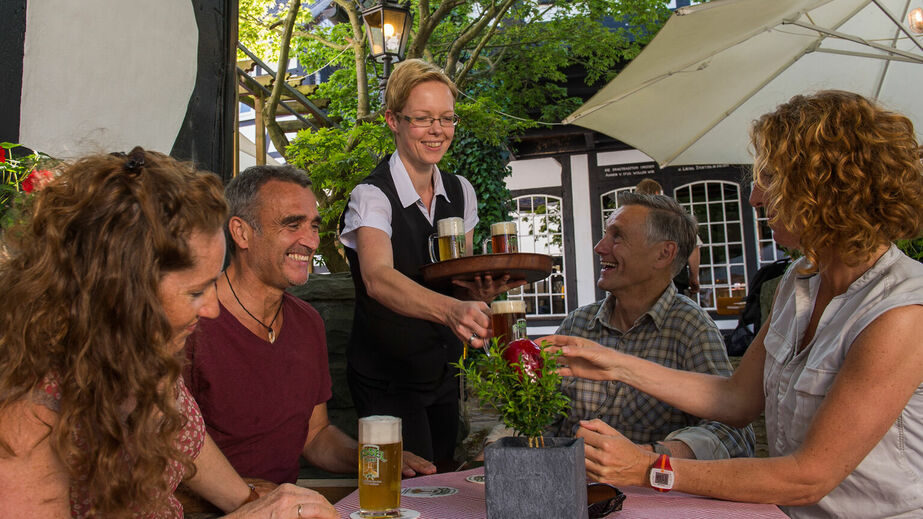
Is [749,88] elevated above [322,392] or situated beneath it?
elevated above

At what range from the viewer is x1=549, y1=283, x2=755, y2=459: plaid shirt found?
2209 mm

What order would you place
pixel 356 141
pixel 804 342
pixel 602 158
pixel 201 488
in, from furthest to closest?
pixel 602 158
pixel 356 141
pixel 804 342
pixel 201 488

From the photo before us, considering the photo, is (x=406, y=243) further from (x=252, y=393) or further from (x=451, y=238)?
(x=252, y=393)

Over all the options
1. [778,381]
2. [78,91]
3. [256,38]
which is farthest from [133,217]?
[256,38]

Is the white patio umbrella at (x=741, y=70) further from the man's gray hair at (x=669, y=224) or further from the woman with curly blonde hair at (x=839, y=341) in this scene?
the woman with curly blonde hair at (x=839, y=341)

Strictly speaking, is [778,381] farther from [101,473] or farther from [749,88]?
[749,88]

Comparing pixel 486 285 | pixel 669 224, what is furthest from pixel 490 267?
pixel 669 224

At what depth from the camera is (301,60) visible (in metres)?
11.2

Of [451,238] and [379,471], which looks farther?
[451,238]

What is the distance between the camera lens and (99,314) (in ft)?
3.27

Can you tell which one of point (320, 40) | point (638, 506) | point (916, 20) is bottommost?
point (638, 506)

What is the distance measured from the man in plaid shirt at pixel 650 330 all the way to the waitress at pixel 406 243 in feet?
1.56

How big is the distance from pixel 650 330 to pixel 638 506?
1.15 metres

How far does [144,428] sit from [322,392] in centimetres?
115
